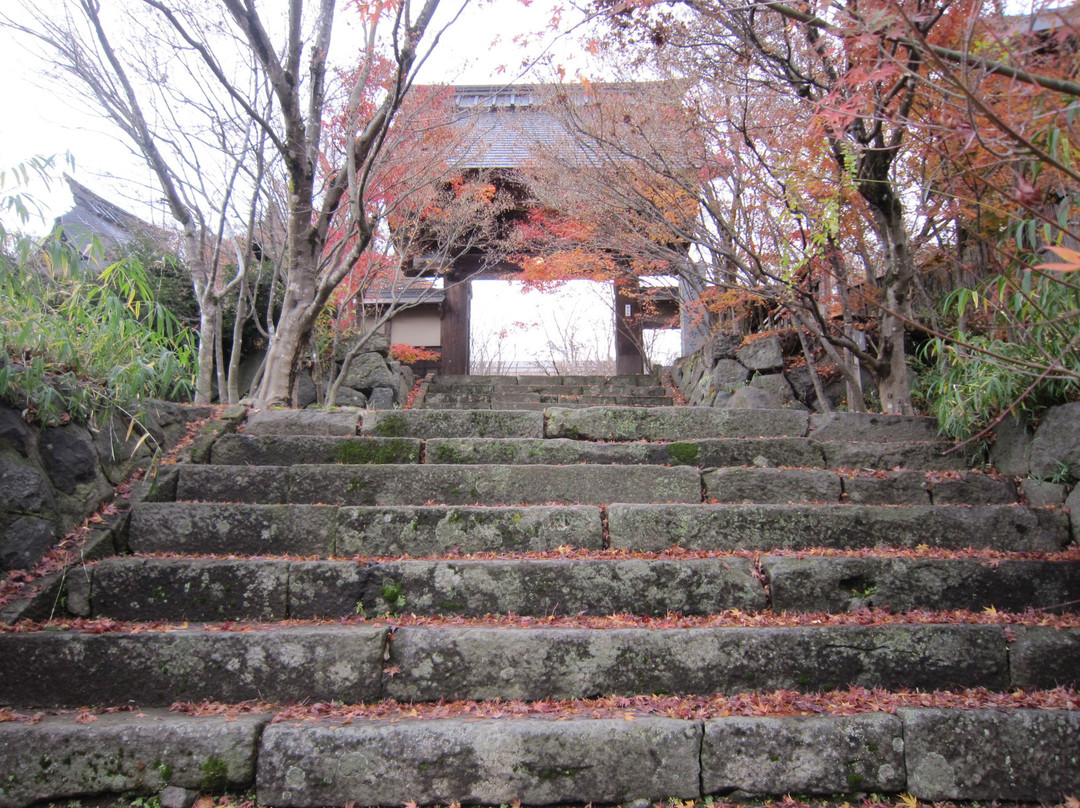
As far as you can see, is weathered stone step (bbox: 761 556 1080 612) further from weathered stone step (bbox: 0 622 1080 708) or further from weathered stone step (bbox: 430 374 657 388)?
weathered stone step (bbox: 430 374 657 388)

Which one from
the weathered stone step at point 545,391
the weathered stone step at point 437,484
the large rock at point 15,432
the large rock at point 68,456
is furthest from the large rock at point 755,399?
the large rock at point 15,432

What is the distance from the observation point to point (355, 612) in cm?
256

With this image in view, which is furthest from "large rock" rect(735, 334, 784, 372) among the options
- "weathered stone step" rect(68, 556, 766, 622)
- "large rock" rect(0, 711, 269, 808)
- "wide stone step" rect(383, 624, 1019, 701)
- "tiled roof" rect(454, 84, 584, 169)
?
"large rock" rect(0, 711, 269, 808)

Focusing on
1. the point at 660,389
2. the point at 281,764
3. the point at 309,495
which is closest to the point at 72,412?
the point at 309,495

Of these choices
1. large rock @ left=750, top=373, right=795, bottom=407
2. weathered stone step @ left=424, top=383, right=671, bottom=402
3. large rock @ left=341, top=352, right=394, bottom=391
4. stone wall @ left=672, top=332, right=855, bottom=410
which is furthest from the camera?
large rock @ left=341, top=352, right=394, bottom=391

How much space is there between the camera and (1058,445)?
124 inches

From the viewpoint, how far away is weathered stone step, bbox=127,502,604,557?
287 cm

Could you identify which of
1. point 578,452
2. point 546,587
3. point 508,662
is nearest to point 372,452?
point 578,452

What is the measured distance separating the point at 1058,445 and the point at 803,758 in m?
2.30

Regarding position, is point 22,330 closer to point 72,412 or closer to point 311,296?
point 72,412

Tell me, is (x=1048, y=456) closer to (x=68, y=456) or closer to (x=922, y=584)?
(x=922, y=584)

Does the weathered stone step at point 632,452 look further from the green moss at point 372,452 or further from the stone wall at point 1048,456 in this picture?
the stone wall at point 1048,456

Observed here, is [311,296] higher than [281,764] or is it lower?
higher

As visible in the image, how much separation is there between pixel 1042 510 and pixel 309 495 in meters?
3.61
